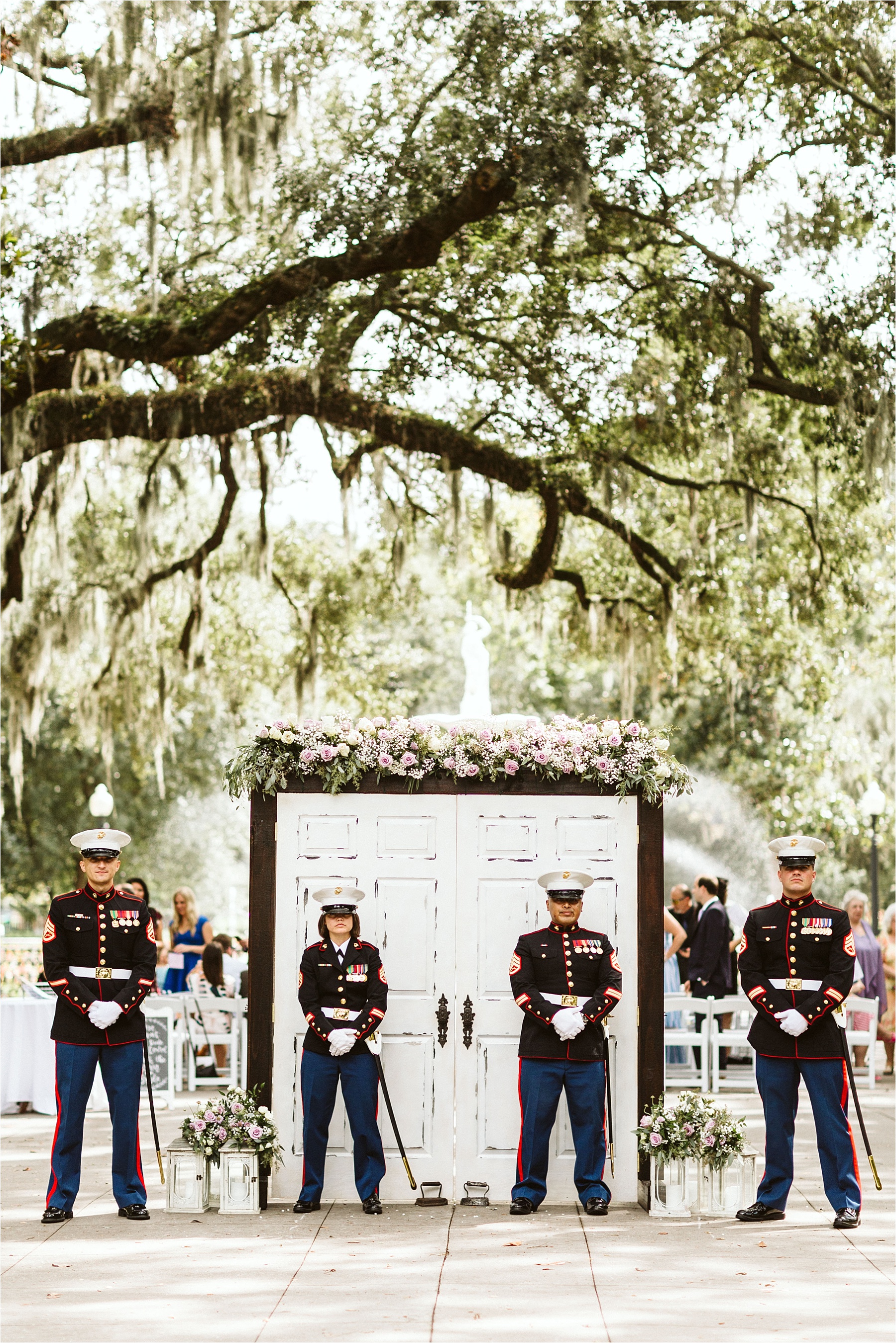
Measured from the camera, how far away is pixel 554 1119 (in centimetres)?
818

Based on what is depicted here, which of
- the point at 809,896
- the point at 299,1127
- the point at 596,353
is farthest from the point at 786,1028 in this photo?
the point at 596,353

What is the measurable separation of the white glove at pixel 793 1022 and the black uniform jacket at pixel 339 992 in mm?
1985

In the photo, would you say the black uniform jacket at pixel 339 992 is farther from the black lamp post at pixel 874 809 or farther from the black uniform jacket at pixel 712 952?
the black lamp post at pixel 874 809

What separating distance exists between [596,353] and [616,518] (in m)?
2.05

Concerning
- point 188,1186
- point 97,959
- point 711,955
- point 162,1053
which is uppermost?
point 97,959

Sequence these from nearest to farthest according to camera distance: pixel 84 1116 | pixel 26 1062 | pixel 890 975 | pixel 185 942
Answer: pixel 84 1116 < pixel 26 1062 < pixel 185 942 < pixel 890 975

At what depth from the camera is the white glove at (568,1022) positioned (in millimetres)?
8000

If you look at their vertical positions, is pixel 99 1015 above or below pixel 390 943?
below

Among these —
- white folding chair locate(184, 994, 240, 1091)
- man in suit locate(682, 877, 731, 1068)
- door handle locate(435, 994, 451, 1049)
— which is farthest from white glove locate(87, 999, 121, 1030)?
man in suit locate(682, 877, 731, 1068)

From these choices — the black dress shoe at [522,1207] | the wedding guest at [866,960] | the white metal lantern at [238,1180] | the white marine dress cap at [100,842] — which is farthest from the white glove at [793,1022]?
the wedding guest at [866,960]

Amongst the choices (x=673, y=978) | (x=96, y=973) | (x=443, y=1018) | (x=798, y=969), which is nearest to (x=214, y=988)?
(x=673, y=978)

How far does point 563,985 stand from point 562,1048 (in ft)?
1.05

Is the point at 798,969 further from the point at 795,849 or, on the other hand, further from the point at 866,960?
the point at 866,960

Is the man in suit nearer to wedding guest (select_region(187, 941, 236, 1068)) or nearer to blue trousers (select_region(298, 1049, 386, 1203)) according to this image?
wedding guest (select_region(187, 941, 236, 1068))
